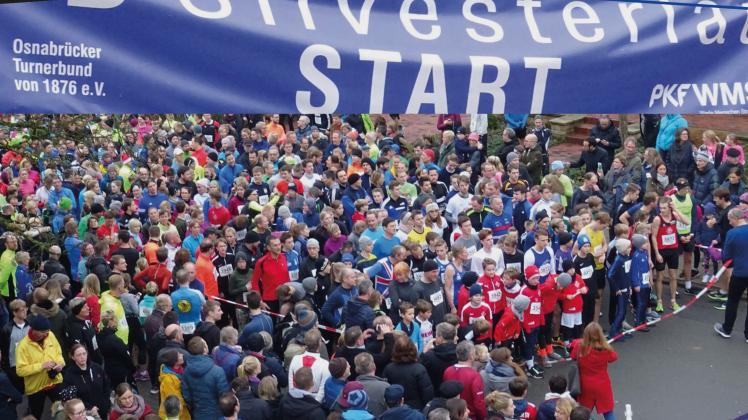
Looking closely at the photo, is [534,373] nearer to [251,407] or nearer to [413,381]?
[413,381]

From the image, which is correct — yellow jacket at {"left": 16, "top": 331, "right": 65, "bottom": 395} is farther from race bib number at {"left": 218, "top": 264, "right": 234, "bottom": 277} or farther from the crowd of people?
race bib number at {"left": 218, "top": 264, "right": 234, "bottom": 277}

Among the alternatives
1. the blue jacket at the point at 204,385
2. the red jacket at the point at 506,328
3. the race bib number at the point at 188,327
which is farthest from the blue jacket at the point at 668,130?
the blue jacket at the point at 204,385

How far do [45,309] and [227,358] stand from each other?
7.11 ft

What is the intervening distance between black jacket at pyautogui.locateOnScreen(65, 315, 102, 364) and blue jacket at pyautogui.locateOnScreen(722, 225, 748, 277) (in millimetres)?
7893

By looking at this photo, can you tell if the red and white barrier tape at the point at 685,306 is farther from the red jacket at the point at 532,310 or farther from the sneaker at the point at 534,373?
the red jacket at the point at 532,310

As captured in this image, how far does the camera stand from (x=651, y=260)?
13.4m

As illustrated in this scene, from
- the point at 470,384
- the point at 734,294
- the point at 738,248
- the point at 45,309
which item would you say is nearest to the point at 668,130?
the point at 738,248

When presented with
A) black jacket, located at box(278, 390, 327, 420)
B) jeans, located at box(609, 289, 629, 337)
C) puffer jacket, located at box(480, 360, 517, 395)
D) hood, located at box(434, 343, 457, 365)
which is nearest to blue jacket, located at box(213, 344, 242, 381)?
black jacket, located at box(278, 390, 327, 420)

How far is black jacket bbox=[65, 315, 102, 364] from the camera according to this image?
32.3 ft

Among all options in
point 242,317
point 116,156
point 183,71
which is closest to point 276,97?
point 183,71

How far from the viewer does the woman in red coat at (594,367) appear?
952cm

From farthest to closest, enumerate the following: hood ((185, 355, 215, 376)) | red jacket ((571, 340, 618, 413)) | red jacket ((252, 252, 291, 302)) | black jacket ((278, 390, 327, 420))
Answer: red jacket ((252, 252, 291, 302)) → red jacket ((571, 340, 618, 413)) → hood ((185, 355, 215, 376)) → black jacket ((278, 390, 327, 420))

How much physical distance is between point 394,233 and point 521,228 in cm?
257

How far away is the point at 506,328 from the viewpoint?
11148 mm
